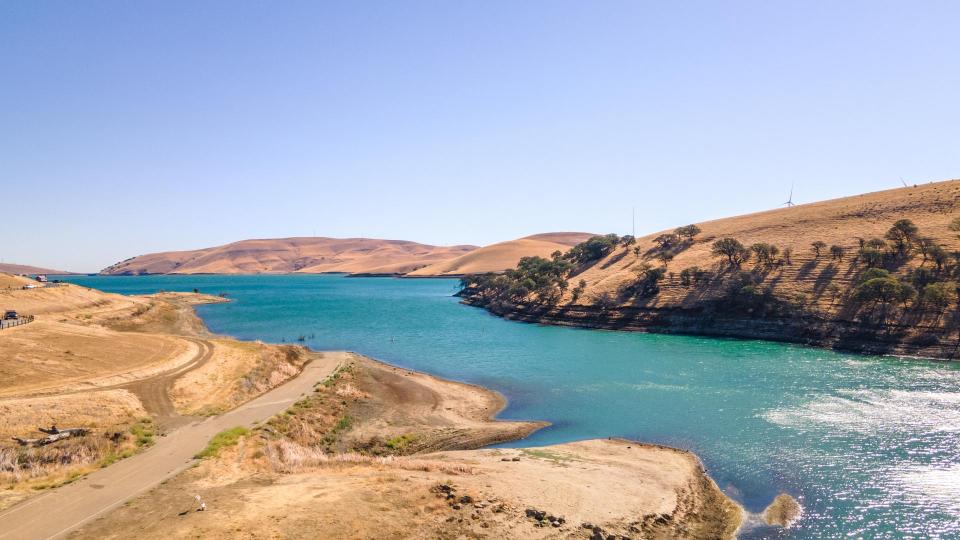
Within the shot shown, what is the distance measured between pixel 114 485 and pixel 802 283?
107 metres

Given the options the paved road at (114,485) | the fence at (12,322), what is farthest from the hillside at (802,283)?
the fence at (12,322)

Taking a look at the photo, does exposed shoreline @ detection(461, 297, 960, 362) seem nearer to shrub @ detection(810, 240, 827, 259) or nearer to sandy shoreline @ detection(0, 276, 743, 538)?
shrub @ detection(810, 240, 827, 259)

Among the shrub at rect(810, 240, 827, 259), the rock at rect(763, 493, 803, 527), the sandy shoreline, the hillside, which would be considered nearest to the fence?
the sandy shoreline

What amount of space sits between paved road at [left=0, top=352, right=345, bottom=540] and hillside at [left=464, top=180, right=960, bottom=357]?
83.3 m

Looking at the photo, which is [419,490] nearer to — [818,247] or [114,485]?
[114,485]

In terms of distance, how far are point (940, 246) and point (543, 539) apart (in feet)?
354

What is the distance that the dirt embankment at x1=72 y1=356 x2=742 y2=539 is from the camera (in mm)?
22266

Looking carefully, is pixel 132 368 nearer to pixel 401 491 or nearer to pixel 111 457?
pixel 111 457

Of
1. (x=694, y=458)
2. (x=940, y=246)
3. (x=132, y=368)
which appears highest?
(x=940, y=246)

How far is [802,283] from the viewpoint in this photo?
95.1m

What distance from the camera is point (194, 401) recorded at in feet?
138

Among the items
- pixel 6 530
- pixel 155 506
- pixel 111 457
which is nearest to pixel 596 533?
pixel 155 506

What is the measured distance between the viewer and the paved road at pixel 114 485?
21.5 metres

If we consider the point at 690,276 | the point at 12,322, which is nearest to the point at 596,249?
the point at 690,276
